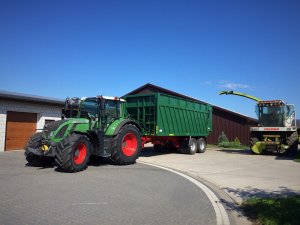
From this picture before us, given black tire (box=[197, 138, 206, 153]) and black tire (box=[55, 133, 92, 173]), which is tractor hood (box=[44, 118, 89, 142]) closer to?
black tire (box=[55, 133, 92, 173])

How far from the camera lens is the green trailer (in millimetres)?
15977

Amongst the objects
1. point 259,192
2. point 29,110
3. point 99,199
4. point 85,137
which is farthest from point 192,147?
point 99,199

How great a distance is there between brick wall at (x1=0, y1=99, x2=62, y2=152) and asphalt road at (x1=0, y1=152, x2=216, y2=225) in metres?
7.46

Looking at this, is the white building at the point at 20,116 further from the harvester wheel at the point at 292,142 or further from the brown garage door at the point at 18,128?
the harvester wheel at the point at 292,142

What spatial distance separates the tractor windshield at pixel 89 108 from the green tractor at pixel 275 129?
1148 centimetres

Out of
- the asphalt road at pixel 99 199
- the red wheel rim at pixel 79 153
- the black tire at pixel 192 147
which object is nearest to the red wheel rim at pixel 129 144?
the red wheel rim at pixel 79 153

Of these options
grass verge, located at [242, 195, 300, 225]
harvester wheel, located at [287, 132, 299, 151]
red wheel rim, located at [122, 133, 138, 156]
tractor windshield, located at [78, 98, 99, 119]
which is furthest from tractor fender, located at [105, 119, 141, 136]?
harvester wheel, located at [287, 132, 299, 151]

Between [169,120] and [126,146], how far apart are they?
14.0 feet

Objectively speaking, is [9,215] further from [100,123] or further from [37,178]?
[100,123]

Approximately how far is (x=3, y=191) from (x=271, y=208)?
19.4ft

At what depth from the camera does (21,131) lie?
18219mm

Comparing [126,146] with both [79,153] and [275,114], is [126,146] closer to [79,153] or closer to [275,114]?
[79,153]

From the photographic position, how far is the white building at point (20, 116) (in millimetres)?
17031

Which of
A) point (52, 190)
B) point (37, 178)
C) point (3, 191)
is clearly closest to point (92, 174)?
point (37, 178)
